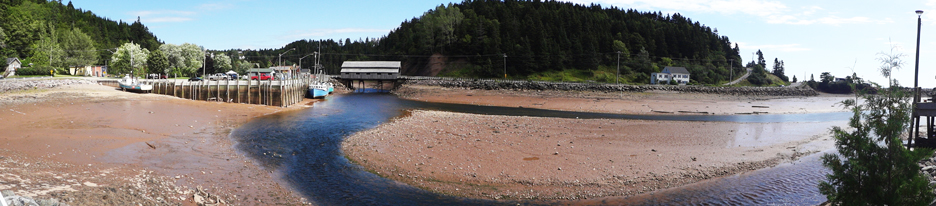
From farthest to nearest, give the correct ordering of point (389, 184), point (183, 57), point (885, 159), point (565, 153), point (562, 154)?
point (183, 57) → point (565, 153) → point (562, 154) → point (389, 184) → point (885, 159)

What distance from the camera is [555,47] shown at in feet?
350

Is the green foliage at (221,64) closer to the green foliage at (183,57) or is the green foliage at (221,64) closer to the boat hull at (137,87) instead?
the green foliage at (183,57)

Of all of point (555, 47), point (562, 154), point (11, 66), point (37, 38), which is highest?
point (555, 47)

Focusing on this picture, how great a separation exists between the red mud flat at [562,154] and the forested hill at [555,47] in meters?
67.7

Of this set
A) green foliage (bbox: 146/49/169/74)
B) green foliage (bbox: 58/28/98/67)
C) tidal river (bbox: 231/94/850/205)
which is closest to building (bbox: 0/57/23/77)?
green foliage (bbox: 58/28/98/67)

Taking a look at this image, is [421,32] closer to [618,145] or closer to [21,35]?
[21,35]

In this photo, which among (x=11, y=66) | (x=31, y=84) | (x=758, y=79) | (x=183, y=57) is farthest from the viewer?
(x=758, y=79)

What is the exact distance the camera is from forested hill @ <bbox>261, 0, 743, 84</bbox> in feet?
340

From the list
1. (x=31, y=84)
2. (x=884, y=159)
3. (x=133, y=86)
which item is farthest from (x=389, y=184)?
(x=31, y=84)

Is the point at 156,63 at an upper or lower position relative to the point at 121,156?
upper

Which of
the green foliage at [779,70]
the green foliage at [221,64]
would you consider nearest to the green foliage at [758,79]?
the green foliage at [779,70]

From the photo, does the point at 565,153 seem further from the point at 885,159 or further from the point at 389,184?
the point at 885,159

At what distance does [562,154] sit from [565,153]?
0.98ft

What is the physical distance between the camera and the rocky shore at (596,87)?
263 feet
